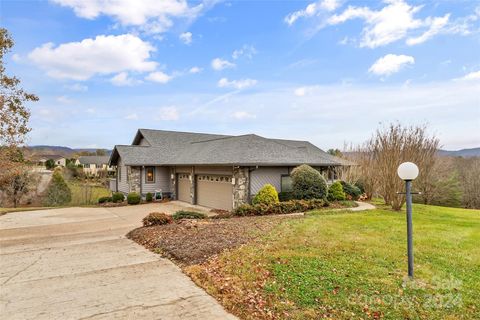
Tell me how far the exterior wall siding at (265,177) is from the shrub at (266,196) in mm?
732

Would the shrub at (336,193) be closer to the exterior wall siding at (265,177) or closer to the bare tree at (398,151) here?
the bare tree at (398,151)

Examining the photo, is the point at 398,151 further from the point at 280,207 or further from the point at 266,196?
the point at 266,196

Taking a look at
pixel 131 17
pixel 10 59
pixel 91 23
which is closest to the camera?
pixel 10 59

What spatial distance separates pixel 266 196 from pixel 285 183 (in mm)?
2577

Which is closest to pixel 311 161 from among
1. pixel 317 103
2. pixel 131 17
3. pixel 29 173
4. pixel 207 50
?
pixel 317 103

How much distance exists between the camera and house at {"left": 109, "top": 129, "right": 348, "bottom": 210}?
13.4 m

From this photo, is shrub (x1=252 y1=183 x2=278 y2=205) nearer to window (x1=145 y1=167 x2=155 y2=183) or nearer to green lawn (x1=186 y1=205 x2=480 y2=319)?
green lawn (x1=186 y1=205 x2=480 y2=319)

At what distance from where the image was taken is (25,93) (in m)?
11.2

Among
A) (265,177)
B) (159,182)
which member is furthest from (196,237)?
(159,182)

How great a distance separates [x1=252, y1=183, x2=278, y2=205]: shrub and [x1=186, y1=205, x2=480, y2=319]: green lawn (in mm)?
4431

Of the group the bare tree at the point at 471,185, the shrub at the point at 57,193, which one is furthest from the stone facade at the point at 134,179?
the bare tree at the point at 471,185

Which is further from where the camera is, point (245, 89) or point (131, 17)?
point (245, 89)

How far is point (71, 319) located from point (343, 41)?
14.4 metres

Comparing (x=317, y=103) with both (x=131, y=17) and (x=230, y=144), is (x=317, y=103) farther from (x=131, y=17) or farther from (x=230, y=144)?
(x=131, y=17)
